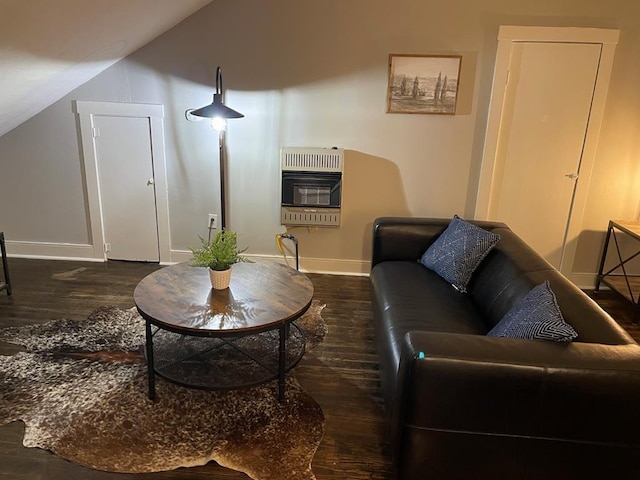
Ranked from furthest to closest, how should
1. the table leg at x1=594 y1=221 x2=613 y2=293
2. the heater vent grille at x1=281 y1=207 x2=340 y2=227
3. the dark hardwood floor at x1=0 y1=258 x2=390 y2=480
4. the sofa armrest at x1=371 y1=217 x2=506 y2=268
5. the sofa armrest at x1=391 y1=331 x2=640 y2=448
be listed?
the heater vent grille at x1=281 y1=207 x2=340 y2=227 < the table leg at x1=594 y1=221 x2=613 y2=293 < the sofa armrest at x1=371 y1=217 x2=506 y2=268 < the dark hardwood floor at x1=0 y1=258 x2=390 y2=480 < the sofa armrest at x1=391 y1=331 x2=640 y2=448

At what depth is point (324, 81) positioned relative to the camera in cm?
382

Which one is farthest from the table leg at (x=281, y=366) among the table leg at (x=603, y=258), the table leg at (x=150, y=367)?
the table leg at (x=603, y=258)

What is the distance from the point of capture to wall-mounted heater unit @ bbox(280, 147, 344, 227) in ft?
12.6

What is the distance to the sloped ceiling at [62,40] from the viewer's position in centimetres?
231

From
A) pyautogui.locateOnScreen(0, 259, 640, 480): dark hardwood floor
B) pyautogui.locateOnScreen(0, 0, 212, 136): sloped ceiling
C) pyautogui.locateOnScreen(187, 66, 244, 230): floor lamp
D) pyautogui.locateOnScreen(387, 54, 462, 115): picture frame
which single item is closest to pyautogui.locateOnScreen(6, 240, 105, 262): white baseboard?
pyautogui.locateOnScreen(0, 259, 640, 480): dark hardwood floor

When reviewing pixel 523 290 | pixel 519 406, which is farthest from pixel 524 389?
pixel 523 290

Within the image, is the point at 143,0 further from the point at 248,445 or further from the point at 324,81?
the point at 248,445

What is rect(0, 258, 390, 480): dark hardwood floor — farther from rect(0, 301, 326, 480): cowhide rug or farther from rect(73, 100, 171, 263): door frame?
rect(73, 100, 171, 263): door frame

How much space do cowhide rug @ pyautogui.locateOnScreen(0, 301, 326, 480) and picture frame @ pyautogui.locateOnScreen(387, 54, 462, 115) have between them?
91.8 inches

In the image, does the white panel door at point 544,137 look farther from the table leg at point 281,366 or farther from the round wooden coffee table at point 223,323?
the table leg at point 281,366

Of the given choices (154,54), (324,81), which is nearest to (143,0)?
(154,54)

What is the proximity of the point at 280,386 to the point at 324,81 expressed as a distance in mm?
2439

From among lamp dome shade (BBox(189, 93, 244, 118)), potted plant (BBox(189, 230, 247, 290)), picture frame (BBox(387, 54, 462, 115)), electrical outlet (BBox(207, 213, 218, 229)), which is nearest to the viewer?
potted plant (BBox(189, 230, 247, 290))

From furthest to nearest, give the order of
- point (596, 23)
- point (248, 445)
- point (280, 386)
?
point (596, 23)
point (280, 386)
point (248, 445)
